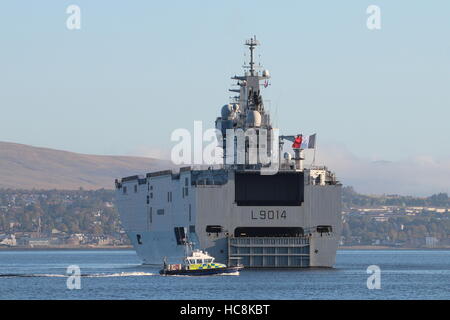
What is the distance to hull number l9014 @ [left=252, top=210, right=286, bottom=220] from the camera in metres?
113

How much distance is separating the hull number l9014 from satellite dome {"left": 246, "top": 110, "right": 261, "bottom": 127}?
1306 centimetres

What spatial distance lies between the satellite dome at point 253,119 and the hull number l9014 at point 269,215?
13.1m

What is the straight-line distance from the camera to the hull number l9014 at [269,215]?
370ft

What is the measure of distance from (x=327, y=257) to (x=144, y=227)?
29.6m

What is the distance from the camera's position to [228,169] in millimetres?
115938

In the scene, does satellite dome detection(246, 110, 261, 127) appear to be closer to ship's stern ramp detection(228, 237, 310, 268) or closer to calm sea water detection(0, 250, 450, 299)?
ship's stern ramp detection(228, 237, 310, 268)

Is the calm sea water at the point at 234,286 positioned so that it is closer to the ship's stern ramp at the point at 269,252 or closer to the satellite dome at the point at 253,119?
the ship's stern ramp at the point at 269,252

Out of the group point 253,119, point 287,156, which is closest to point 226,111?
point 253,119

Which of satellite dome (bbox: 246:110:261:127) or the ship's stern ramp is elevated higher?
satellite dome (bbox: 246:110:261:127)

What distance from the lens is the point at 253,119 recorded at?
124 m

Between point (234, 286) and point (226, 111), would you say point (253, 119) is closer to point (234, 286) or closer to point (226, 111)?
point (226, 111)

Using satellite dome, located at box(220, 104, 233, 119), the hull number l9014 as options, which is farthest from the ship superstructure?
satellite dome, located at box(220, 104, 233, 119)

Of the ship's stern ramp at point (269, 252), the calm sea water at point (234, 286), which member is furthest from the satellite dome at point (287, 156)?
the calm sea water at point (234, 286)
